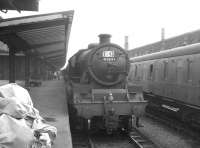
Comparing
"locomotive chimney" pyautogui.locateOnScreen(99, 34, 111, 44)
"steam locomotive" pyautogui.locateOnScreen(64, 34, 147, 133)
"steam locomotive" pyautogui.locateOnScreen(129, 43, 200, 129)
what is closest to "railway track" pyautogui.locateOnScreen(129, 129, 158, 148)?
"steam locomotive" pyautogui.locateOnScreen(64, 34, 147, 133)

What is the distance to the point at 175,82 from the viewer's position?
38.6 ft

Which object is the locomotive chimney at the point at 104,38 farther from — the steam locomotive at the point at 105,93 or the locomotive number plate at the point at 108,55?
the locomotive number plate at the point at 108,55

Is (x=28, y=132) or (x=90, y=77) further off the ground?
(x=90, y=77)

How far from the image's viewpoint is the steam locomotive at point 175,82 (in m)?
10.2

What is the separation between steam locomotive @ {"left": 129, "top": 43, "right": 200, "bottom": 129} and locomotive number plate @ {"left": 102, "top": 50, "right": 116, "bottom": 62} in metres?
2.73

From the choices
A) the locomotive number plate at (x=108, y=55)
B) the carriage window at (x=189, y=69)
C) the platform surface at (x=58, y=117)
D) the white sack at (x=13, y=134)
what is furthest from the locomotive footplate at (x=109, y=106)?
the white sack at (x=13, y=134)

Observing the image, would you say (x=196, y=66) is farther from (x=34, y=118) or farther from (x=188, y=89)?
(x=34, y=118)

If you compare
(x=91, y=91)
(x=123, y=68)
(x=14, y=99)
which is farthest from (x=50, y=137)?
(x=123, y=68)

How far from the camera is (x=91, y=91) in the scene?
30.2ft

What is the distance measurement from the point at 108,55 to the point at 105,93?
1.23 meters

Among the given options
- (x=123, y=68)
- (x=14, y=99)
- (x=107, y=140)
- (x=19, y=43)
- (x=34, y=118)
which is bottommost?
(x=107, y=140)

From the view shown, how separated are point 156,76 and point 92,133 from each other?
5.60m

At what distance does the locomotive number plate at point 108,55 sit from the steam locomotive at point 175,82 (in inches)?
107

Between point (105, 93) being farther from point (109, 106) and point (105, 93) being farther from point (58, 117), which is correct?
point (58, 117)
